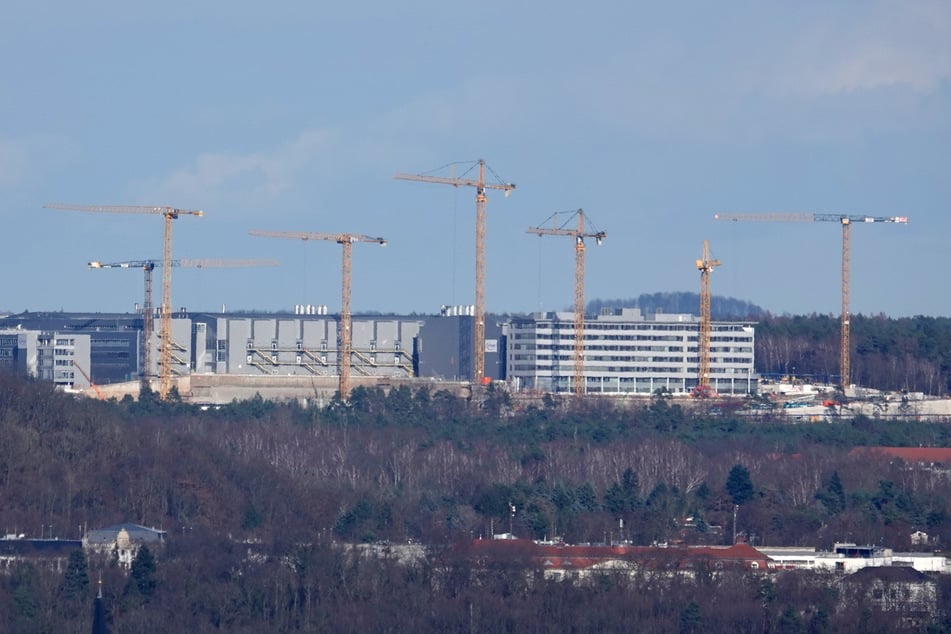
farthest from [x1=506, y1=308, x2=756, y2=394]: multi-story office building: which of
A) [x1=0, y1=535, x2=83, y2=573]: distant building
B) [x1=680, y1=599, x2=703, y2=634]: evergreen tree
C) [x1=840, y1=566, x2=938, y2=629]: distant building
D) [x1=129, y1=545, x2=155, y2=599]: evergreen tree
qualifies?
[x1=680, y1=599, x2=703, y2=634]: evergreen tree

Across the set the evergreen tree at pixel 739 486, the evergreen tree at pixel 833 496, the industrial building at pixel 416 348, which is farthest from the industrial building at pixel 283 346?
the evergreen tree at pixel 833 496

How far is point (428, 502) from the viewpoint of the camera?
57.4 meters

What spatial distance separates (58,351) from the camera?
92.3 m

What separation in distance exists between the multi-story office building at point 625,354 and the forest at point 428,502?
7.47 meters

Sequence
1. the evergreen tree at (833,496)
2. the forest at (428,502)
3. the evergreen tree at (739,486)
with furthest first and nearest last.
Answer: the evergreen tree at (739,486)
the evergreen tree at (833,496)
the forest at (428,502)

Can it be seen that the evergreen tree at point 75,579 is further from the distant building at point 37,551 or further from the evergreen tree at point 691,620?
the evergreen tree at point 691,620

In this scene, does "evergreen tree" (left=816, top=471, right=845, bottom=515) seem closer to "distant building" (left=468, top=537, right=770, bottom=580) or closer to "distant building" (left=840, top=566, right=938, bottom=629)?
"distant building" (left=468, top=537, right=770, bottom=580)

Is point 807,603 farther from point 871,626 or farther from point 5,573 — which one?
point 5,573

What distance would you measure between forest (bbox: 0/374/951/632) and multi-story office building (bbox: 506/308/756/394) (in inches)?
294

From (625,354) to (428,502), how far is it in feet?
139

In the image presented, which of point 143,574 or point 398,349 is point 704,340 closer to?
point 398,349

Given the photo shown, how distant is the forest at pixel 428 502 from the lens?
4059 centimetres

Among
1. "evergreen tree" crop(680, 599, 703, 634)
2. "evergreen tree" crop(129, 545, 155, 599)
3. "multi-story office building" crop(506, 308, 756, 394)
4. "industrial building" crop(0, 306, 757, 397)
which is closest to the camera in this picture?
"evergreen tree" crop(680, 599, 703, 634)

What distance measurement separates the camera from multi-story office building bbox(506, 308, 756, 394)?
98.2 m
